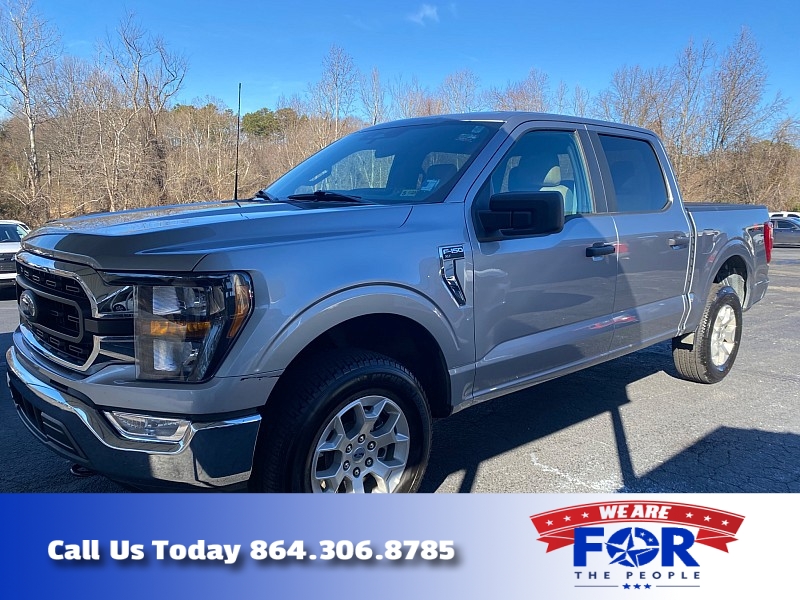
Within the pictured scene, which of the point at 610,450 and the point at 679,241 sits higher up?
the point at 679,241

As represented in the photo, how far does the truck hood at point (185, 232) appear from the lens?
2160 mm

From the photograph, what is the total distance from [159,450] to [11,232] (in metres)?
11.8

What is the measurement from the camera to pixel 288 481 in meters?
2.36

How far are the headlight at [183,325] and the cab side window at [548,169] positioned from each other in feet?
5.54

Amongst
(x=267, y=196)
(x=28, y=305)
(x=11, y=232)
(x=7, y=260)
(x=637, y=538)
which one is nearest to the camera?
(x=637, y=538)

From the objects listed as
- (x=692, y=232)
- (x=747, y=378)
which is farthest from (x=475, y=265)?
(x=747, y=378)

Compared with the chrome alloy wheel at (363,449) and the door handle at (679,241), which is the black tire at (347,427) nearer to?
the chrome alloy wheel at (363,449)

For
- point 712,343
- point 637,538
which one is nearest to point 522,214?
point 637,538

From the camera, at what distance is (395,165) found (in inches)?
136

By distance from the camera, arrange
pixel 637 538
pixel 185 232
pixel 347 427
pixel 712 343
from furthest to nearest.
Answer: pixel 712 343 < pixel 347 427 < pixel 185 232 < pixel 637 538

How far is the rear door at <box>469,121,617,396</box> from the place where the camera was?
10.0 ft

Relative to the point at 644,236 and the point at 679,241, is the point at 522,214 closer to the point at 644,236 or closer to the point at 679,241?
the point at 644,236

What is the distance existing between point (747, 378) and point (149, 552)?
528 centimetres

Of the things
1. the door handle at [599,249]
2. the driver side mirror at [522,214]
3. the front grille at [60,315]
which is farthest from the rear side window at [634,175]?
the front grille at [60,315]
